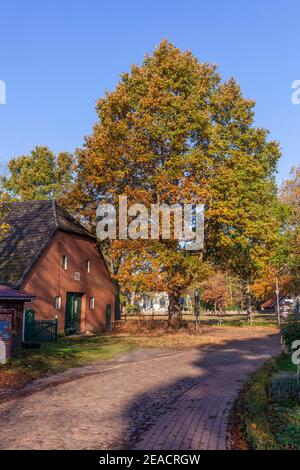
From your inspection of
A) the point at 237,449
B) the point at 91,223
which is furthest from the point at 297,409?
the point at 91,223

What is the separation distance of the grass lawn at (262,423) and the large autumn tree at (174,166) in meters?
15.9

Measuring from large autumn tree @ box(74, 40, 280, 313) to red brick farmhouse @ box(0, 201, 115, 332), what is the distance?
2.81 metres

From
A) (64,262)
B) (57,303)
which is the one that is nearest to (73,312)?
(57,303)

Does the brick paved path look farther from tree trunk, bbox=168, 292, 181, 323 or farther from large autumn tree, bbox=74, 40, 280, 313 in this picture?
tree trunk, bbox=168, 292, 181, 323

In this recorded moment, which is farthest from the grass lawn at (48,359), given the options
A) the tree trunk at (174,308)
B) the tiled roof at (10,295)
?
the tree trunk at (174,308)

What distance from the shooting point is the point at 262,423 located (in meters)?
7.30

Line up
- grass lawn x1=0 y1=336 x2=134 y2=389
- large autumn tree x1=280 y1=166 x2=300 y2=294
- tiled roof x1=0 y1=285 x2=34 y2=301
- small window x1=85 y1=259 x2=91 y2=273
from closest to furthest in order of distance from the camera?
1. grass lawn x1=0 y1=336 x2=134 y2=389
2. tiled roof x1=0 y1=285 x2=34 y2=301
3. small window x1=85 y1=259 x2=91 y2=273
4. large autumn tree x1=280 y1=166 x2=300 y2=294

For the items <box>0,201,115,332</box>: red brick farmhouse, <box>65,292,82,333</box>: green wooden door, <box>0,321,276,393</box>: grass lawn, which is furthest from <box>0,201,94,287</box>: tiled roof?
<box>0,321,276,393</box>: grass lawn

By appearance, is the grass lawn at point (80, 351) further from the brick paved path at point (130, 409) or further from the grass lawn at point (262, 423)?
the grass lawn at point (262, 423)

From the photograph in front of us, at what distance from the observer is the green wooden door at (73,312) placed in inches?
1184

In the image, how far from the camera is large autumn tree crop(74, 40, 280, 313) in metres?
26.6

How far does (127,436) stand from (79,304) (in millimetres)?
24912
